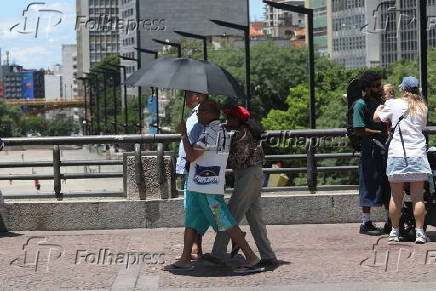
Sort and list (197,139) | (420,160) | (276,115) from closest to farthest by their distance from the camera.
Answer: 1. (197,139)
2. (420,160)
3. (276,115)

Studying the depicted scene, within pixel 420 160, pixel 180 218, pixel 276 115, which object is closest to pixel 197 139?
pixel 420 160

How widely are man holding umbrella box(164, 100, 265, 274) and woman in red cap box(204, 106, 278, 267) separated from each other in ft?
0.56

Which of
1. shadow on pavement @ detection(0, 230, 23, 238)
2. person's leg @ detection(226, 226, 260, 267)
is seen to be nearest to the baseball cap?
person's leg @ detection(226, 226, 260, 267)

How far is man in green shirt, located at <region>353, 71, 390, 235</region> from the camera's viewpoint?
11984 mm

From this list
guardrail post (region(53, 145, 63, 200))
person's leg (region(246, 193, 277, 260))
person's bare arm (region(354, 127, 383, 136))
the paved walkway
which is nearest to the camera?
the paved walkway

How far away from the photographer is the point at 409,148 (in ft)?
37.4

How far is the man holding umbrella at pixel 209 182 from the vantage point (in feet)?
32.4

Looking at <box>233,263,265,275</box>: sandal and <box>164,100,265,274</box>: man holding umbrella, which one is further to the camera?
<box>233,263,265,275</box>: sandal

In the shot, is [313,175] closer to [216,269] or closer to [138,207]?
[138,207]

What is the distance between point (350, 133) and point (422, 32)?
3.64 meters

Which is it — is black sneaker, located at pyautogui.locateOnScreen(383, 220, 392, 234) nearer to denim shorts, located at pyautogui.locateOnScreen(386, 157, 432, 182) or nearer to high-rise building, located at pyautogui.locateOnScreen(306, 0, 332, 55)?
denim shorts, located at pyautogui.locateOnScreen(386, 157, 432, 182)

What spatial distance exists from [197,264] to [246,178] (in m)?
1.06

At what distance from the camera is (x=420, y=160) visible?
11.4m

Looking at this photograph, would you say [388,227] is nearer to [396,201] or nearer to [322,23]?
[396,201]
